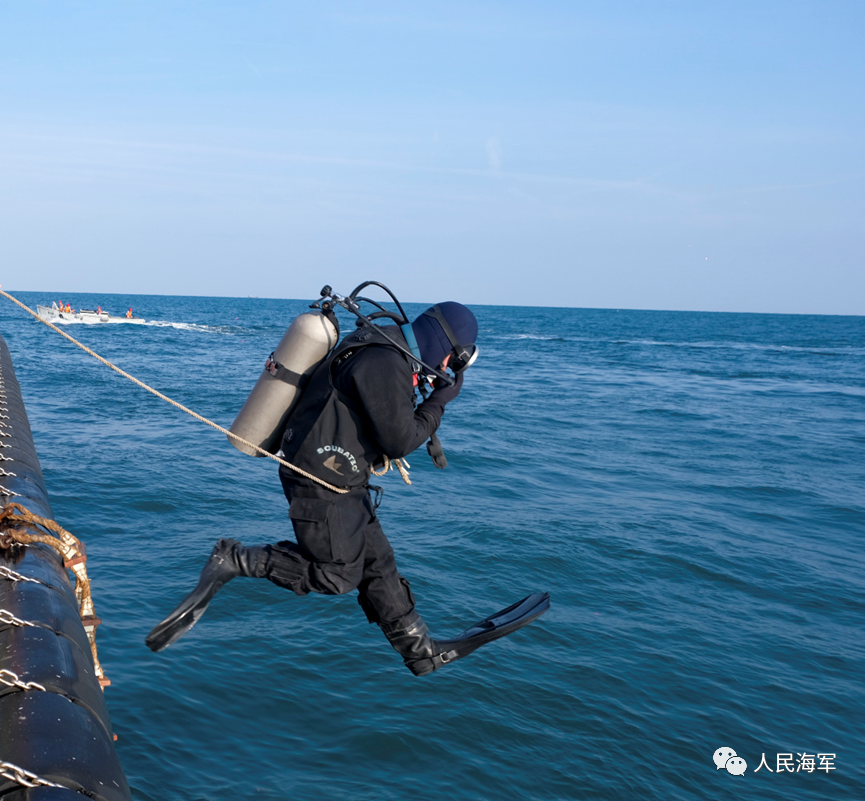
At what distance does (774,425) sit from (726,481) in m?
9.87

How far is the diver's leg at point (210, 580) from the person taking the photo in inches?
165

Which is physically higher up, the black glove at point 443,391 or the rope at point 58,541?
the black glove at point 443,391

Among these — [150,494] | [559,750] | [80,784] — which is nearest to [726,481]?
[559,750]

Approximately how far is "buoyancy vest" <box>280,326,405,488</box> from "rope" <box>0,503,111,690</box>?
123cm

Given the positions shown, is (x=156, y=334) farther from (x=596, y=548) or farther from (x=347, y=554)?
(x=347, y=554)

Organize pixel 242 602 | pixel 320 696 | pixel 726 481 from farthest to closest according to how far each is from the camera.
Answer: pixel 726 481
pixel 242 602
pixel 320 696

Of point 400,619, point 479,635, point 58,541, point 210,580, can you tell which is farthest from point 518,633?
point 58,541

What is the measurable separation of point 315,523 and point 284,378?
82 cm

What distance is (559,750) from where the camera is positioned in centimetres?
745
